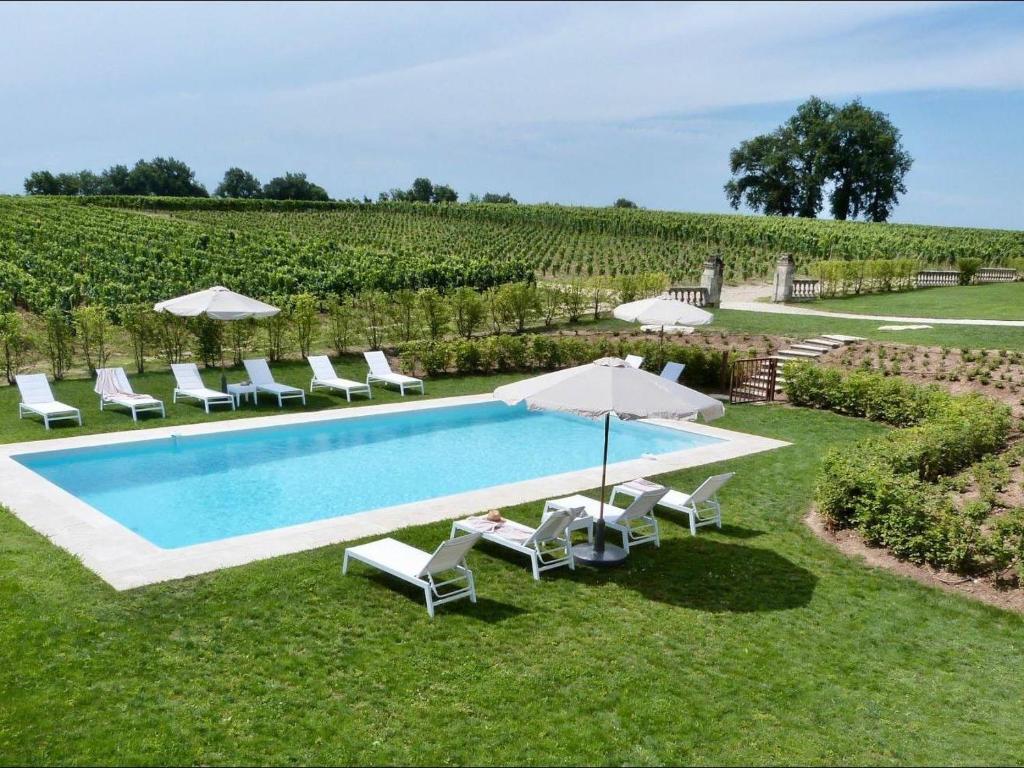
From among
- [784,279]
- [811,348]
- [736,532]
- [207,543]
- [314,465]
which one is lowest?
[314,465]

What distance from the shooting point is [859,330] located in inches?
892

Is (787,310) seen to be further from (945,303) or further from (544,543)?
(544,543)

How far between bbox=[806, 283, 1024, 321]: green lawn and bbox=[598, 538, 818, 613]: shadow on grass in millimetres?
20247

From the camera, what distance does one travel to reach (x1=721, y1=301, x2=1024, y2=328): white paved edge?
23.5 m

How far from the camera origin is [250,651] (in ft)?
20.9

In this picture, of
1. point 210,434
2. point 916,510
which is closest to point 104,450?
point 210,434

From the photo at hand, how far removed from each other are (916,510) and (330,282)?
22.1 m

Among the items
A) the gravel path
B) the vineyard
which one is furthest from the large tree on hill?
the gravel path

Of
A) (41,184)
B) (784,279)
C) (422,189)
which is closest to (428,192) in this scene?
(422,189)

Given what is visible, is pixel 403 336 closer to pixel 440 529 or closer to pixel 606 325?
pixel 606 325

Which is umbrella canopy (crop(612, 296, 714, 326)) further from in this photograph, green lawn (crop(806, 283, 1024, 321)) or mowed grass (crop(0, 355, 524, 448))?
green lawn (crop(806, 283, 1024, 321))

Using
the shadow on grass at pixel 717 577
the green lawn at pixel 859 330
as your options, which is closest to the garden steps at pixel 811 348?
the green lawn at pixel 859 330

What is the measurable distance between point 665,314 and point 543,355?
5.11m

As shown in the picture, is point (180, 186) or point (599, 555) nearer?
point (599, 555)
